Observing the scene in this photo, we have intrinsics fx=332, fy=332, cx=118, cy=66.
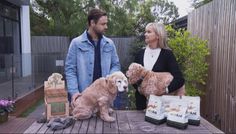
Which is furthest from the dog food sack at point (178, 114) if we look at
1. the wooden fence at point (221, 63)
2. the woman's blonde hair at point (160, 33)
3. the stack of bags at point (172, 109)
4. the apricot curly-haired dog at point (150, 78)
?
→ the wooden fence at point (221, 63)

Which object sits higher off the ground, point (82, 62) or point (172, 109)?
point (82, 62)

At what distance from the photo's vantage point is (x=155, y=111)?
2371 mm

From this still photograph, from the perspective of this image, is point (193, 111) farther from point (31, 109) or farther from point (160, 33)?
point (31, 109)

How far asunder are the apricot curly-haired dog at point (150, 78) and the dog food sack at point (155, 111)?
82 millimetres

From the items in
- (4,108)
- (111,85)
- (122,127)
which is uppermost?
(111,85)

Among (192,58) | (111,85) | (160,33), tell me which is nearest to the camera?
(111,85)

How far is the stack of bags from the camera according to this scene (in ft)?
7.59

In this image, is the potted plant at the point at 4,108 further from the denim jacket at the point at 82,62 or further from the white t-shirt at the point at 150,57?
the white t-shirt at the point at 150,57

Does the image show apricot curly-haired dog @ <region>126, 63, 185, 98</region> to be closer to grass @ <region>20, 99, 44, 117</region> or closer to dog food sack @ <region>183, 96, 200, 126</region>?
dog food sack @ <region>183, 96, 200, 126</region>

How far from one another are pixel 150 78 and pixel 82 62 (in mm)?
706

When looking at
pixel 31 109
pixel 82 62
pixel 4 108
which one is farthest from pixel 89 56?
pixel 31 109

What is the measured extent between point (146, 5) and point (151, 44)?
54.1 feet

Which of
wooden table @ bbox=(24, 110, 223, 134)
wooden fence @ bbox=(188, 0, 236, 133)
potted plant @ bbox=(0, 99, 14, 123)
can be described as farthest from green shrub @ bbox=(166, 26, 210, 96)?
wooden table @ bbox=(24, 110, 223, 134)

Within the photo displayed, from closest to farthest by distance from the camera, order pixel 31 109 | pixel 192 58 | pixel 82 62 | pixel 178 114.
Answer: pixel 178 114, pixel 82 62, pixel 192 58, pixel 31 109
